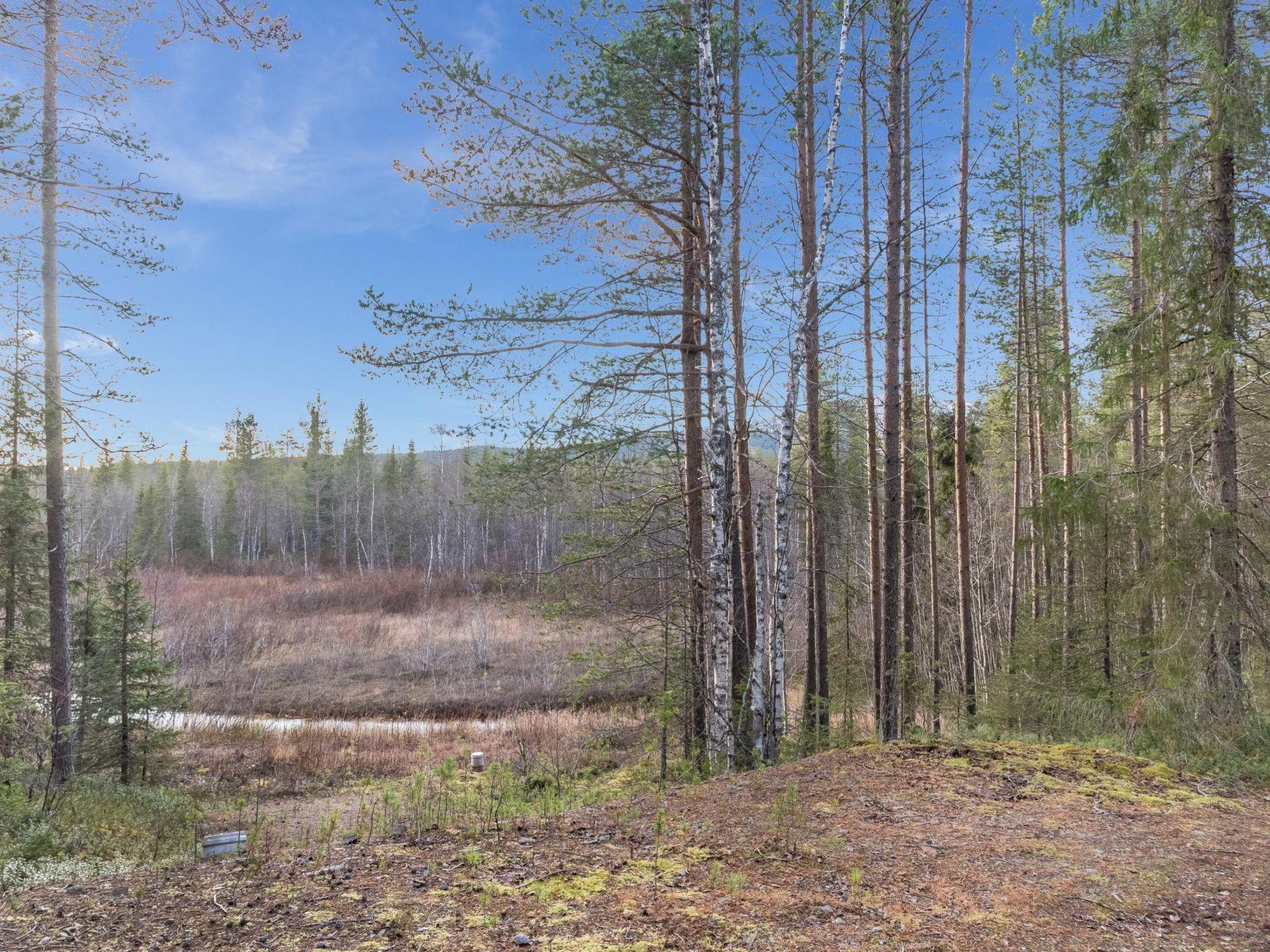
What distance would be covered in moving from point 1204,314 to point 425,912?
745 centimetres

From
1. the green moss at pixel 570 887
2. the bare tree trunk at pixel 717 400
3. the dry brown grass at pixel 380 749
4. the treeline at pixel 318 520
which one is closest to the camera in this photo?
the green moss at pixel 570 887

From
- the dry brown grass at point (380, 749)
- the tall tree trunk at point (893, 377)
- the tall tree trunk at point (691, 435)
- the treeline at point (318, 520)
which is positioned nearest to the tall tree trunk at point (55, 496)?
the dry brown grass at point (380, 749)

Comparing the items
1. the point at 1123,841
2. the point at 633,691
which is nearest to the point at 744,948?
the point at 1123,841

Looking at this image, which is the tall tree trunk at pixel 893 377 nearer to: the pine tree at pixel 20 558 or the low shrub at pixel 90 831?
the low shrub at pixel 90 831

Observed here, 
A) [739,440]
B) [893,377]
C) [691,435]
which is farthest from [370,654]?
[893,377]

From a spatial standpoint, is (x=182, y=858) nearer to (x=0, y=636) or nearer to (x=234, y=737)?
(x=0, y=636)

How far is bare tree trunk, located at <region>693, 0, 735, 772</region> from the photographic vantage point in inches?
252

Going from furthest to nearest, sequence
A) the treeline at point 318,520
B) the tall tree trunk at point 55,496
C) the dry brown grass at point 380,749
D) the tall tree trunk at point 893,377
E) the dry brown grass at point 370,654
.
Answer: the treeline at point 318,520, the dry brown grass at point 370,654, the dry brown grass at point 380,749, the tall tree trunk at point 55,496, the tall tree trunk at point 893,377

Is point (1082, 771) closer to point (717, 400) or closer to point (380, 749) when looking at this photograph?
point (717, 400)

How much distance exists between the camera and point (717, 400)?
21.4ft

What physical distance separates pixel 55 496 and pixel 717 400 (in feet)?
30.8

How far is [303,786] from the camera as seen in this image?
1142 centimetres

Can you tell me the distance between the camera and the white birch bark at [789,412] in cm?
639

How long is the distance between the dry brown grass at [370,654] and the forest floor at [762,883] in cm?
947
